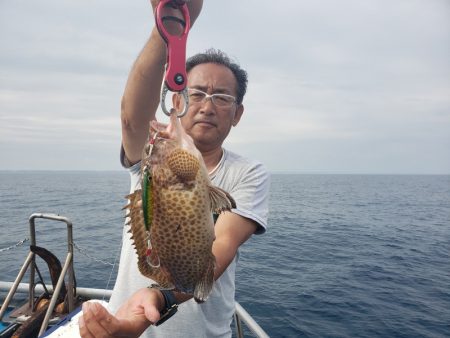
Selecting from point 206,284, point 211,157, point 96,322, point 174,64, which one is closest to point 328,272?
A: point 211,157

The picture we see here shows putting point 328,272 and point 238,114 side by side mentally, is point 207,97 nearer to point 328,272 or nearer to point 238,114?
point 238,114

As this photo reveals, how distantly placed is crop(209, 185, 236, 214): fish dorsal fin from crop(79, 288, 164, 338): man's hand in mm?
673

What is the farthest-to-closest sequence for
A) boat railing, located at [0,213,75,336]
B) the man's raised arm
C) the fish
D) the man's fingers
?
boat railing, located at [0,213,75,336] → the man's raised arm → the fish → the man's fingers

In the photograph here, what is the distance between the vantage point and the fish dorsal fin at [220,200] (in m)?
2.01

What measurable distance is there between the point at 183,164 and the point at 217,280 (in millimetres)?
1494

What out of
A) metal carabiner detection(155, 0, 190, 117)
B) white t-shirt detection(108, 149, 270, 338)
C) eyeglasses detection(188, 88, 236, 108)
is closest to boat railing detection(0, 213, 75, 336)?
white t-shirt detection(108, 149, 270, 338)

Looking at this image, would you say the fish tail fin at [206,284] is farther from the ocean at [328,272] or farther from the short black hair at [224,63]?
the ocean at [328,272]

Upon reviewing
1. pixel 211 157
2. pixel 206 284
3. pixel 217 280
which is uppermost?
pixel 211 157

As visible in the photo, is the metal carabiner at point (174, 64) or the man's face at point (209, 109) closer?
the metal carabiner at point (174, 64)

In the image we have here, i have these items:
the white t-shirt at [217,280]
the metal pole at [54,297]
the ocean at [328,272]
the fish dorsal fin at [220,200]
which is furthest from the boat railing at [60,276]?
the fish dorsal fin at [220,200]

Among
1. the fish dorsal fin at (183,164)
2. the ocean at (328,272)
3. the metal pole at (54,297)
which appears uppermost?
the fish dorsal fin at (183,164)

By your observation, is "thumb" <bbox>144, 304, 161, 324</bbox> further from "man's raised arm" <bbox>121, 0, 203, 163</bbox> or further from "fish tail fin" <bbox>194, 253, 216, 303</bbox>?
"man's raised arm" <bbox>121, 0, 203, 163</bbox>

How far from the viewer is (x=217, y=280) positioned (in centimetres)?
304

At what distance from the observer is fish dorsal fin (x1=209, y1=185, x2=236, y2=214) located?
2.01 meters
